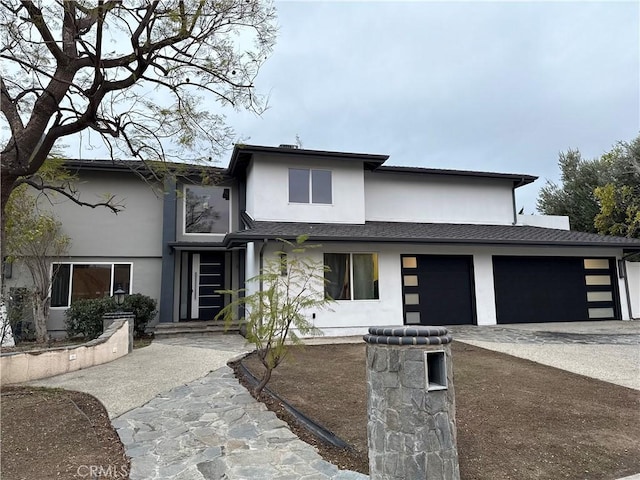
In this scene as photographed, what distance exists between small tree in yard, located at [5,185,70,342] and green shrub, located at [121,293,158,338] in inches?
83.5

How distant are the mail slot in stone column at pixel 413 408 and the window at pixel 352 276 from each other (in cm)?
773

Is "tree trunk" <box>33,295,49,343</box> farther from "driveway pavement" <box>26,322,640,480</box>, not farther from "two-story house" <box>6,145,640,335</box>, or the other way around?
"driveway pavement" <box>26,322,640,480</box>

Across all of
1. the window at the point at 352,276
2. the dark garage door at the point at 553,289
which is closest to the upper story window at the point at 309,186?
the window at the point at 352,276

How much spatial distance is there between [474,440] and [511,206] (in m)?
12.5

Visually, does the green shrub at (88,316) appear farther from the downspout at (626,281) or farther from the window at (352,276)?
the downspout at (626,281)

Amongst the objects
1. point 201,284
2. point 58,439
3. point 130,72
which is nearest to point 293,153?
point 130,72

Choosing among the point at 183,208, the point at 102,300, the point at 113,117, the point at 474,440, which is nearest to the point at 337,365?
the point at 474,440

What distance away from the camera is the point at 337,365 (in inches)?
280

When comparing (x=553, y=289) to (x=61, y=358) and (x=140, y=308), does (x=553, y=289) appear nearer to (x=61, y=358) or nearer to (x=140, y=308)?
(x=140, y=308)

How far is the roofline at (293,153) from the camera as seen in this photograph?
436 inches

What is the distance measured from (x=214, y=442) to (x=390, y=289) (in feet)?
26.0

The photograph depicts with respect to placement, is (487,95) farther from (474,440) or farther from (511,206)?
(474,440)

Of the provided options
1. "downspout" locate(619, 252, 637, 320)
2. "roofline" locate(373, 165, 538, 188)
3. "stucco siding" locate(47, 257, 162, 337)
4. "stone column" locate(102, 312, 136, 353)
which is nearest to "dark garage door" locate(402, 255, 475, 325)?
"roofline" locate(373, 165, 538, 188)

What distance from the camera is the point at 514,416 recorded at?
14.6 ft
